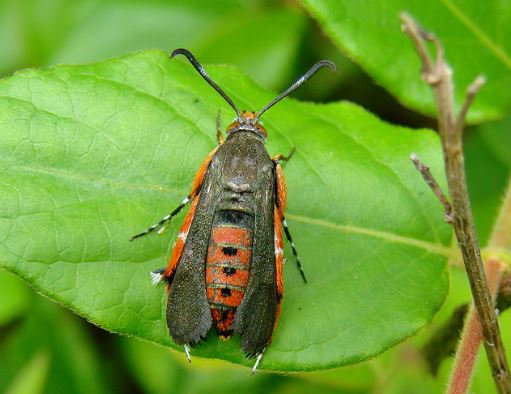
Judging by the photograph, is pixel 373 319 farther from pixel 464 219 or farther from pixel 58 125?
pixel 58 125

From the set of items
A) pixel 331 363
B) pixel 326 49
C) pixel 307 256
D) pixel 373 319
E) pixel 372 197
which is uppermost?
pixel 326 49

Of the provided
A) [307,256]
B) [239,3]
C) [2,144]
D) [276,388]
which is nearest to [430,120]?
[239,3]

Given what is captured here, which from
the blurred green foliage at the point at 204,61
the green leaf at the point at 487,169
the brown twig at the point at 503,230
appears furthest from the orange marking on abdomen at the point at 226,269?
the green leaf at the point at 487,169

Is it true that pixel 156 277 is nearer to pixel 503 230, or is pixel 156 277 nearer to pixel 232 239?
pixel 232 239

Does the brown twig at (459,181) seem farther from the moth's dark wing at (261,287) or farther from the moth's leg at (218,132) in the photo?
the moth's leg at (218,132)

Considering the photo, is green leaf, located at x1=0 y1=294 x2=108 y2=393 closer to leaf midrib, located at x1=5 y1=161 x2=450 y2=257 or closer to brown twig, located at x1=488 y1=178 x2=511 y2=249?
leaf midrib, located at x1=5 y1=161 x2=450 y2=257

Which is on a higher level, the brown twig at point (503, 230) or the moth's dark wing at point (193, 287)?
the brown twig at point (503, 230)

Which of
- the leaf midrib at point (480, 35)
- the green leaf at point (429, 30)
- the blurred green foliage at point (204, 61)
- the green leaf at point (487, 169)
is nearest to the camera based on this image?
the green leaf at point (429, 30)
